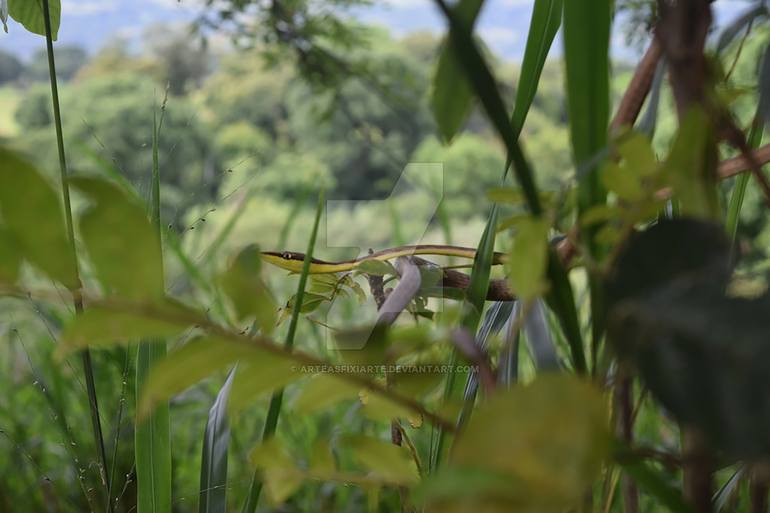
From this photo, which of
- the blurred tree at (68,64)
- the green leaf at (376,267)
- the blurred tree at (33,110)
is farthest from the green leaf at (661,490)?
the blurred tree at (68,64)

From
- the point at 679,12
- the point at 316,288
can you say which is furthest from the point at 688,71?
the point at 316,288

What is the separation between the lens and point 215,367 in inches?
4.6

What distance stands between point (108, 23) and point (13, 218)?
396 inches

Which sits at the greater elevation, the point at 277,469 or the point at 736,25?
the point at 736,25

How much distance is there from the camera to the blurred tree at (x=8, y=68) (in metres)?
7.62

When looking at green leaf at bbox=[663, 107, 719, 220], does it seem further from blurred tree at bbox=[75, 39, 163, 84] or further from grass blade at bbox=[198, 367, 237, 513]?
blurred tree at bbox=[75, 39, 163, 84]

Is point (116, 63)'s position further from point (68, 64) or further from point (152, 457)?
point (152, 457)

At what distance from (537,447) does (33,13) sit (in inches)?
12.3

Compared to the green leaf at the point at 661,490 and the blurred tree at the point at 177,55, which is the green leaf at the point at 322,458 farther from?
the blurred tree at the point at 177,55

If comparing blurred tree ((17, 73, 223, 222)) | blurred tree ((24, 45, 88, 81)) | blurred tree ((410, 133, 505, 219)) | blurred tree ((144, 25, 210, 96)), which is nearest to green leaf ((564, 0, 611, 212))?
blurred tree ((410, 133, 505, 219))

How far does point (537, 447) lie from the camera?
0.09m

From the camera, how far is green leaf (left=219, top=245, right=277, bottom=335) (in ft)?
0.38

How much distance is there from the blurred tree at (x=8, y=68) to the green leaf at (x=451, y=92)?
8497 mm

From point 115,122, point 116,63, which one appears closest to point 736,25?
point 115,122
